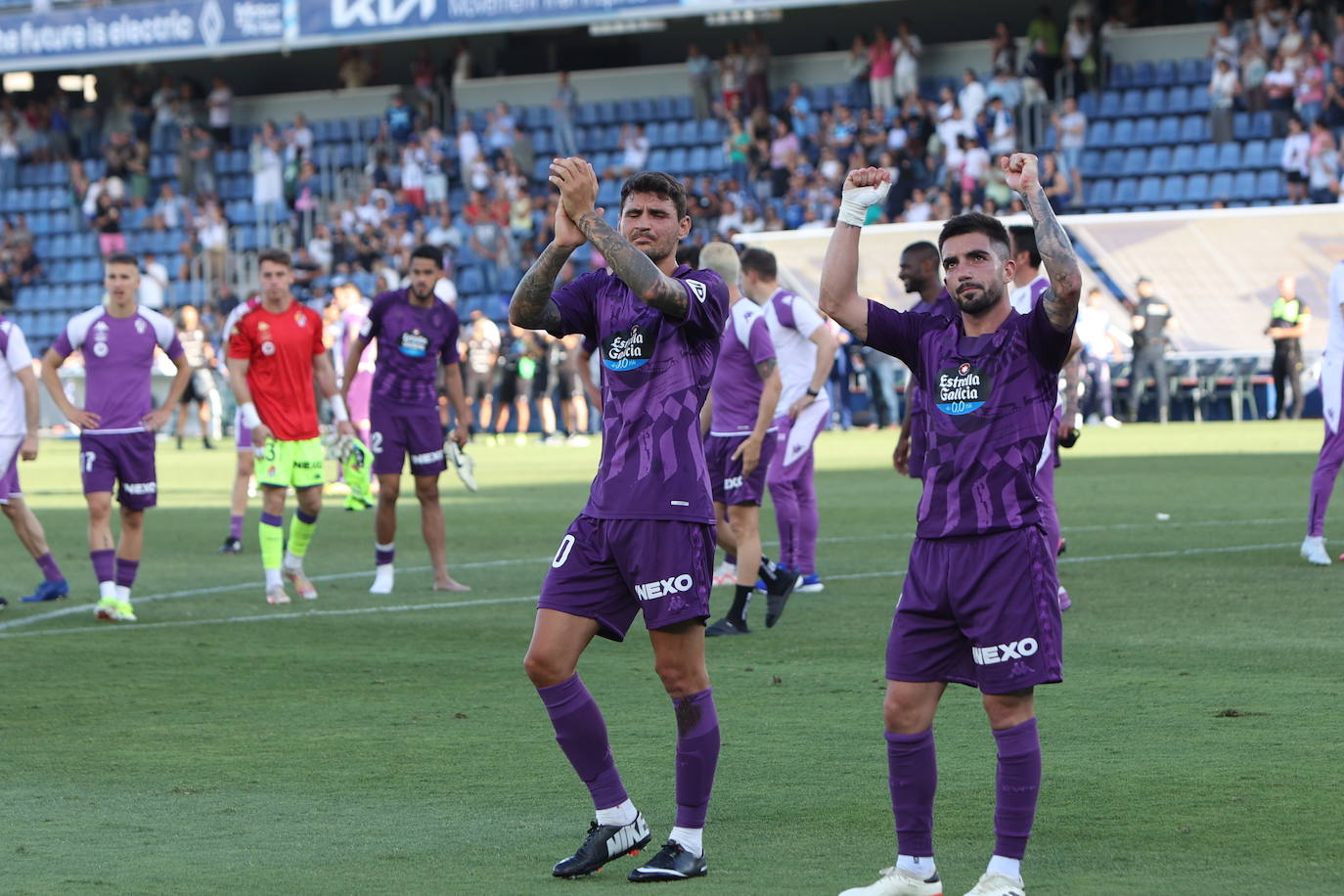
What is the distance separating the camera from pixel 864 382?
114 ft

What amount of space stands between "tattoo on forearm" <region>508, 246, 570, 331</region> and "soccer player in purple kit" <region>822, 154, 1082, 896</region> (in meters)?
0.83

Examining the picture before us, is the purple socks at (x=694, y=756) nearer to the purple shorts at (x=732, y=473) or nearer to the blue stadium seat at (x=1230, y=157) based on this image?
the purple shorts at (x=732, y=473)

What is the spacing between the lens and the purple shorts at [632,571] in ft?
19.2

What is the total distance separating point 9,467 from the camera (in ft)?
40.4

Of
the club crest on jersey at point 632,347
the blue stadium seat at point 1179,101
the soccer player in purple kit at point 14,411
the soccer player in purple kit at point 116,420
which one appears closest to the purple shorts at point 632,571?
the club crest on jersey at point 632,347

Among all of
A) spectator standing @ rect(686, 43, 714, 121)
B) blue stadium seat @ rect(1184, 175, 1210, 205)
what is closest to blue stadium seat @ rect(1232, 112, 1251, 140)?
blue stadium seat @ rect(1184, 175, 1210, 205)

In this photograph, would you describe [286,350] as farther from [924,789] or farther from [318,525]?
[924,789]

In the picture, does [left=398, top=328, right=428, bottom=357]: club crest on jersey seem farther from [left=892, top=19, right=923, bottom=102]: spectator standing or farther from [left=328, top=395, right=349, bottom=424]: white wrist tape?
[left=892, top=19, right=923, bottom=102]: spectator standing

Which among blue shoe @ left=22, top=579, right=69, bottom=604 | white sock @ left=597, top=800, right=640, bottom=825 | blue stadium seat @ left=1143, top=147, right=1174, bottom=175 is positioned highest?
blue stadium seat @ left=1143, top=147, right=1174, bottom=175

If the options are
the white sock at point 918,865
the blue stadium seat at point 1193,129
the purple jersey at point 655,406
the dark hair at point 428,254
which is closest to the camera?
the white sock at point 918,865

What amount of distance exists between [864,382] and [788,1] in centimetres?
769

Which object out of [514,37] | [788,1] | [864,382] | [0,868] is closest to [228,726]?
[0,868]

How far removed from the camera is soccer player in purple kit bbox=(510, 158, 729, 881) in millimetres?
5840

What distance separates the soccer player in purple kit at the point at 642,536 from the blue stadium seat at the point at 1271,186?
2891 centimetres
